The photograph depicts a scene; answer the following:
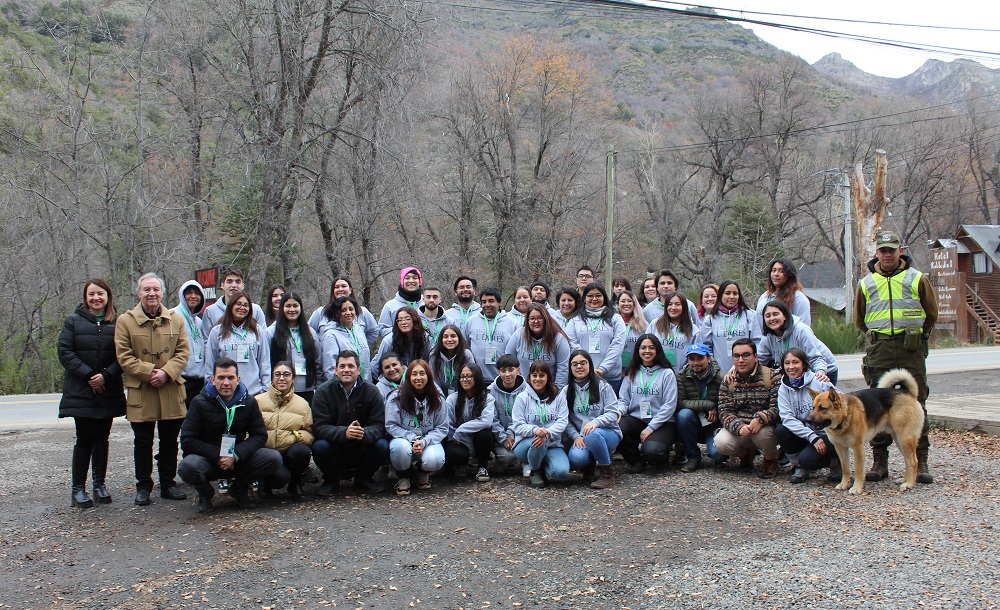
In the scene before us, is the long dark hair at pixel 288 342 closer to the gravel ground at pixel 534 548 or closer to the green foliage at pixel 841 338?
the gravel ground at pixel 534 548

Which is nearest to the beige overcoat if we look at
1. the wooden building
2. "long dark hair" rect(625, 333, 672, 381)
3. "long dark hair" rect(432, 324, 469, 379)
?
"long dark hair" rect(432, 324, 469, 379)

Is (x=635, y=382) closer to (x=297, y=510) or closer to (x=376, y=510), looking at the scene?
(x=376, y=510)

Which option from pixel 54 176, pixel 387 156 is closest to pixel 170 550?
pixel 387 156

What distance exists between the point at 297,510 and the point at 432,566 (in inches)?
75.3

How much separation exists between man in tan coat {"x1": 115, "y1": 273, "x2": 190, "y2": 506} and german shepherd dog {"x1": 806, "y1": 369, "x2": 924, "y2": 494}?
541cm

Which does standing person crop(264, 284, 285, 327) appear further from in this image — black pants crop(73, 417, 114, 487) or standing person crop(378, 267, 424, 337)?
black pants crop(73, 417, 114, 487)

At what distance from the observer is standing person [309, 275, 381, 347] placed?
25.1 ft

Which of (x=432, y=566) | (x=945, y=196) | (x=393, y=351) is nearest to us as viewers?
(x=432, y=566)

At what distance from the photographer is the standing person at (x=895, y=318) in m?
6.20

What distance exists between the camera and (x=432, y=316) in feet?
27.1

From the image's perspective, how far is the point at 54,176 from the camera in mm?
16906

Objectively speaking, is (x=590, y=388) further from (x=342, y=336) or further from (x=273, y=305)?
(x=273, y=305)

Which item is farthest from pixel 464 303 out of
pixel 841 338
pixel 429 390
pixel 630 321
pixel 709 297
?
pixel 841 338

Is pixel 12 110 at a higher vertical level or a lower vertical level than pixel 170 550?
higher
